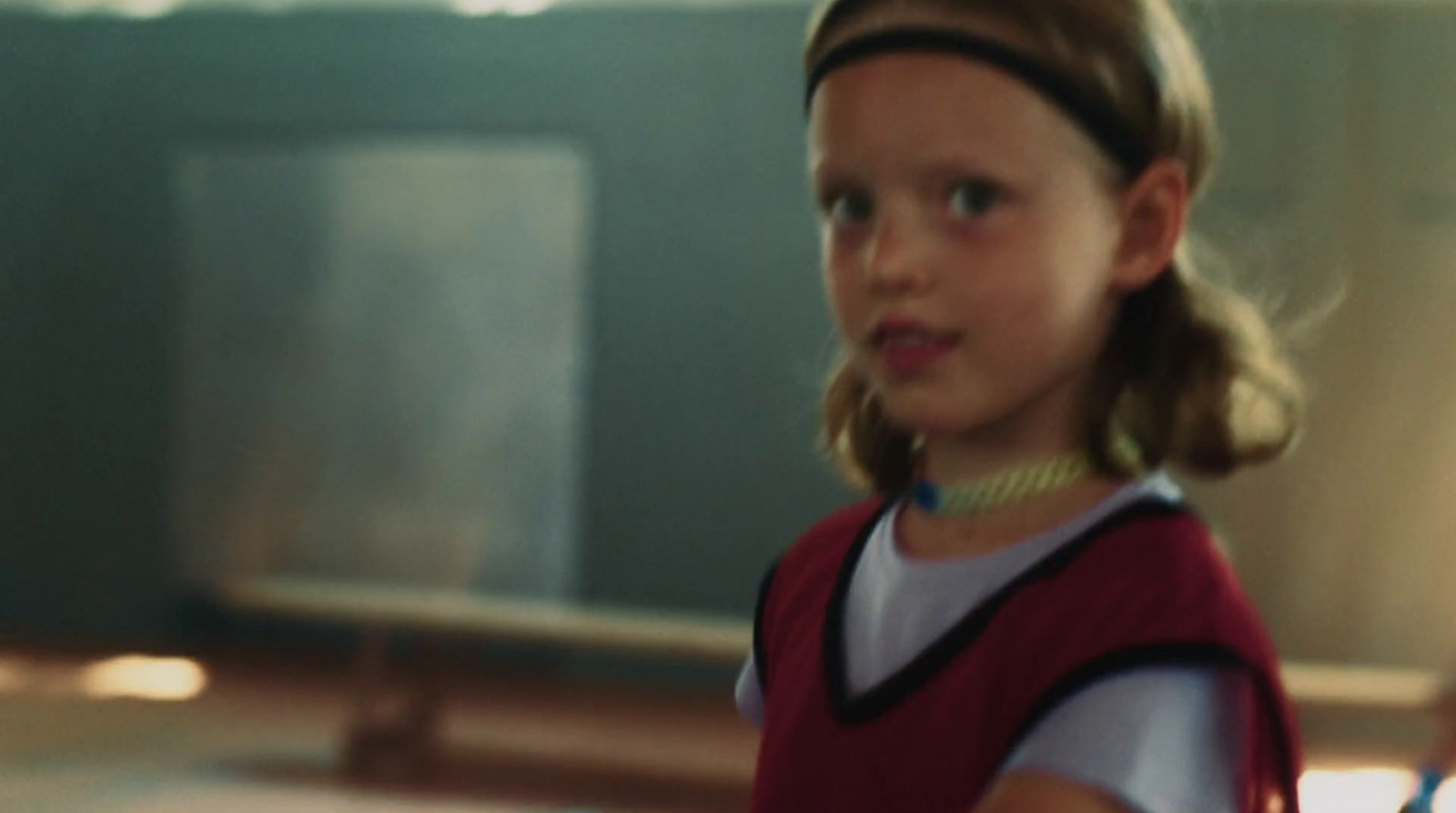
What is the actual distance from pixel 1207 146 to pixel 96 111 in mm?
5426

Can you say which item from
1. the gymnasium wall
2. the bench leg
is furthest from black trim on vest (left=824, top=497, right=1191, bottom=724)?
the bench leg

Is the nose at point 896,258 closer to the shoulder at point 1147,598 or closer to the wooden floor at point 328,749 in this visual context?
the shoulder at point 1147,598

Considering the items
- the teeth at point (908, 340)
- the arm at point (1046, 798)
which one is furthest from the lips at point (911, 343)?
the arm at point (1046, 798)

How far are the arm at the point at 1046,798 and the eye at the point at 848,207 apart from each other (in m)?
0.33

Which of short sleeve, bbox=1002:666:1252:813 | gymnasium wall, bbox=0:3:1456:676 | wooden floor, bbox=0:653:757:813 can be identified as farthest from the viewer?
gymnasium wall, bbox=0:3:1456:676

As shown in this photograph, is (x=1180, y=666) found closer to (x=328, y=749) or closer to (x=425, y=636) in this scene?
(x=328, y=749)

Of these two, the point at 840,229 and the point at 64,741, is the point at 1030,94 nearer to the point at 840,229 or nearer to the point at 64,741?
the point at 840,229

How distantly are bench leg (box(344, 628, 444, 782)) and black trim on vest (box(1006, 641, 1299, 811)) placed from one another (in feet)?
11.7

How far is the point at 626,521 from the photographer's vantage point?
17.5 feet

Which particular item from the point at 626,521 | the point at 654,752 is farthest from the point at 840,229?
the point at 626,521

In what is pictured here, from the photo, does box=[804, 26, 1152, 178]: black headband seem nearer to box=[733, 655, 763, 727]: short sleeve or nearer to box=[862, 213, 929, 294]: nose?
box=[862, 213, 929, 294]: nose

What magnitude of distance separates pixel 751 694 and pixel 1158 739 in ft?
1.44

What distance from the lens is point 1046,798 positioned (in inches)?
32.2

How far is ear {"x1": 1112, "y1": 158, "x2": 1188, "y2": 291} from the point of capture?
962 mm
